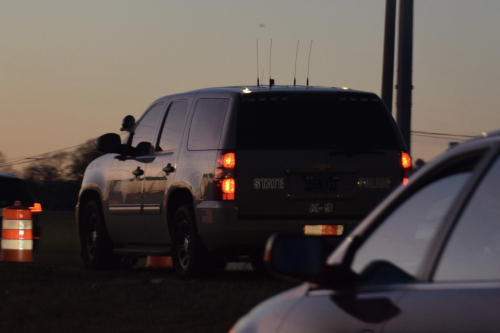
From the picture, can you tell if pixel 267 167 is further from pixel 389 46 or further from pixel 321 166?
pixel 389 46

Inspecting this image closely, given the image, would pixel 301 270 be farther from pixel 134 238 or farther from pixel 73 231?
pixel 73 231

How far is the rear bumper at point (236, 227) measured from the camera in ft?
31.7

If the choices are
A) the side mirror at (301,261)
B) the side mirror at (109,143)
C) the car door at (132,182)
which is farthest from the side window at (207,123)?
the side mirror at (301,261)

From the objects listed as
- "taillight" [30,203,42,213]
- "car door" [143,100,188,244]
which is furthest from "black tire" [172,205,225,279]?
"taillight" [30,203,42,213]

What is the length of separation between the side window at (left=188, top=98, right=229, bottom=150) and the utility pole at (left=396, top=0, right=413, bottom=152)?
747 centimetres

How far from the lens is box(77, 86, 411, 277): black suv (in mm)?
9672

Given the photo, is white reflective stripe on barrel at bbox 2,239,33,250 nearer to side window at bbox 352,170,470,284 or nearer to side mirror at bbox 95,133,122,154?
side mirror at bbox 95,133,122,154

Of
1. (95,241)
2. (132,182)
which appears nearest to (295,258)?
(132,182)

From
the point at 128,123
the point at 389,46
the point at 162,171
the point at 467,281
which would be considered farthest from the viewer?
the point at 389,46

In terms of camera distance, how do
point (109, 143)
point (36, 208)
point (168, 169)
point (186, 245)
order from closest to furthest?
point (186, 245)
point (168, 169)
point (109, 143)
point (36, 208)

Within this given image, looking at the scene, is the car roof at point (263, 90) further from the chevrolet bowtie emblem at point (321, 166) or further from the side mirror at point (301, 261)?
the side mirror at point (301, 261)

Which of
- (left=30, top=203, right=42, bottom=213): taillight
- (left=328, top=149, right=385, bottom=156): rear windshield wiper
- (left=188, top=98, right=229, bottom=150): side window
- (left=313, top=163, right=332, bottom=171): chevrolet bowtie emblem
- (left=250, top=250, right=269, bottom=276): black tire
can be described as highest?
(left=188, top=98, right=229, bottom=150): side window

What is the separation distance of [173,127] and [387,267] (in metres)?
7.91

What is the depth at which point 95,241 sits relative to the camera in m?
12.6
